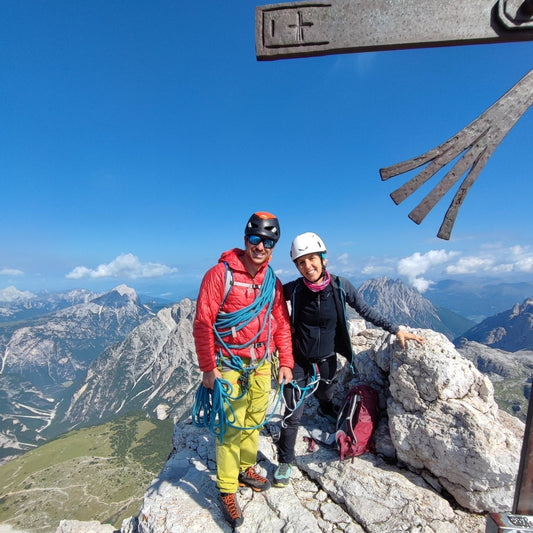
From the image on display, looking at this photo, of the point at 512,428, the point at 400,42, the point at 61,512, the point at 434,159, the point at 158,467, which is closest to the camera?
the point at 400,42

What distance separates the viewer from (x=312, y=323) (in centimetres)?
665

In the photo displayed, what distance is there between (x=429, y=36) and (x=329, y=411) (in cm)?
941

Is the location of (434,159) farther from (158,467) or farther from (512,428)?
(158,467)

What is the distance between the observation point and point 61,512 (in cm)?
11506

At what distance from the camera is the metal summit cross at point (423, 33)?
2041mm

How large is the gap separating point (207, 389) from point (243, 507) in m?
2.77

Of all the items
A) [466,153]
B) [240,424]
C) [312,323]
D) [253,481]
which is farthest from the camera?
[312,323]

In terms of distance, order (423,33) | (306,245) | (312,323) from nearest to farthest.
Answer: (423,33) → (306,245) → (312,323)

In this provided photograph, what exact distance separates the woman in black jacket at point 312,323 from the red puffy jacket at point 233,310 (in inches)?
20.2

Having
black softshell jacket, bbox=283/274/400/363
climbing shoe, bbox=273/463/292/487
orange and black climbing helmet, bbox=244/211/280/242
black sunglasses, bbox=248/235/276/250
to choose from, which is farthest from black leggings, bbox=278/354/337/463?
orange and black climbing helmet, bbox=244/211/280/242

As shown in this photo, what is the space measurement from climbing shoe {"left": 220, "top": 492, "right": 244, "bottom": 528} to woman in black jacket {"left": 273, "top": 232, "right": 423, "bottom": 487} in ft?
3.95

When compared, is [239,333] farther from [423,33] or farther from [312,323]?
[423,33]

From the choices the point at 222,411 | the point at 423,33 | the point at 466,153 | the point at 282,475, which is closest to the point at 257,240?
the point at 222,411

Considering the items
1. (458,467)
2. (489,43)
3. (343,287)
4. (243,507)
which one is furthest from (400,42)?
(243,507)
